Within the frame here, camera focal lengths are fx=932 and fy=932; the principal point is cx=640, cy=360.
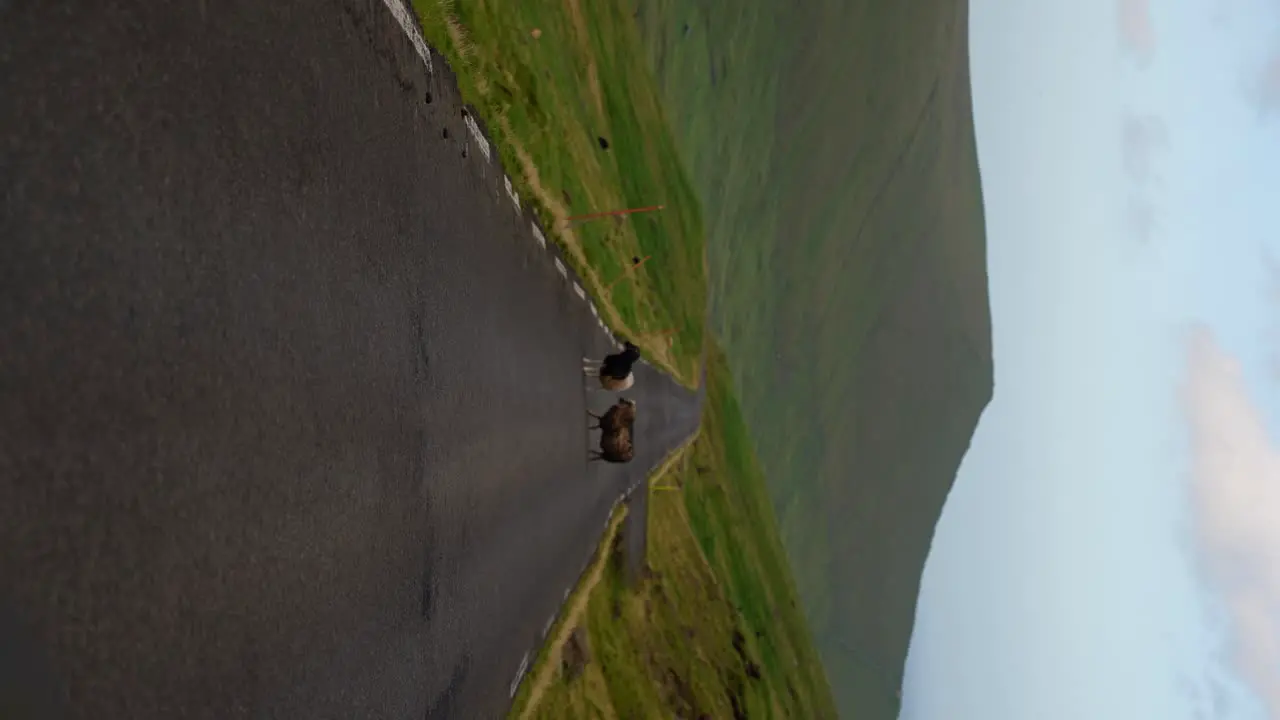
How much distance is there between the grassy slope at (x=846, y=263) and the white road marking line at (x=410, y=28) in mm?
37351

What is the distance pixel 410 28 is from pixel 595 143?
1743 centimetres

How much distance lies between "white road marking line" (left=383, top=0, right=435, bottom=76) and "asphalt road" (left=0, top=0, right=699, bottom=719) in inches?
9.4

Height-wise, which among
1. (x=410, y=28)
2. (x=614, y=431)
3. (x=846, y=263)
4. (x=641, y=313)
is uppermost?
(x=846, y=263)

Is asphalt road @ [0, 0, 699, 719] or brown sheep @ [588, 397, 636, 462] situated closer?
asphalt road @ [0, 0, 699, 719]

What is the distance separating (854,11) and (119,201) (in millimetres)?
115118

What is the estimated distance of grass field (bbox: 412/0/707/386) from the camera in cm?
1642

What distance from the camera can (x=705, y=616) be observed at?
36.6 meters

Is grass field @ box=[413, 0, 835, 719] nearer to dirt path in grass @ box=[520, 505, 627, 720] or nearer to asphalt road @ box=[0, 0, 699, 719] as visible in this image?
dirt path in grass @ box=[520, 505, 627, 720]

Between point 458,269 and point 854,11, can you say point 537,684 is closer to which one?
point 458,269

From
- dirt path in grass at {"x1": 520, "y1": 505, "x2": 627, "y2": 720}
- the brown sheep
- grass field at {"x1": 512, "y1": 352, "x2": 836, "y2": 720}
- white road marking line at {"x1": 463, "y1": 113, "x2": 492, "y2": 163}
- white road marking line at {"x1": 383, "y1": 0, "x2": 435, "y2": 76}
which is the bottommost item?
grass field at {"x1": 512, "y1": 352, "x2": 836, "y2": 720}

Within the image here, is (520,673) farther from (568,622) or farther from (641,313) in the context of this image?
(641,313)

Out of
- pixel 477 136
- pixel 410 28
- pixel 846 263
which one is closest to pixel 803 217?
pixel 846 263

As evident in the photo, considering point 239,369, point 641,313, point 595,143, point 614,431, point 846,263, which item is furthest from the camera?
point 846,263

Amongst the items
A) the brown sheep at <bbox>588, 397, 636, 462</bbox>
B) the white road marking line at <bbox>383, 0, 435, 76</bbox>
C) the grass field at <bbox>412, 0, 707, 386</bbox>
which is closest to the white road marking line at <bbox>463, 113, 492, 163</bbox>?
the grass field at <bbox>412, 0, 707, 386</bbox>
